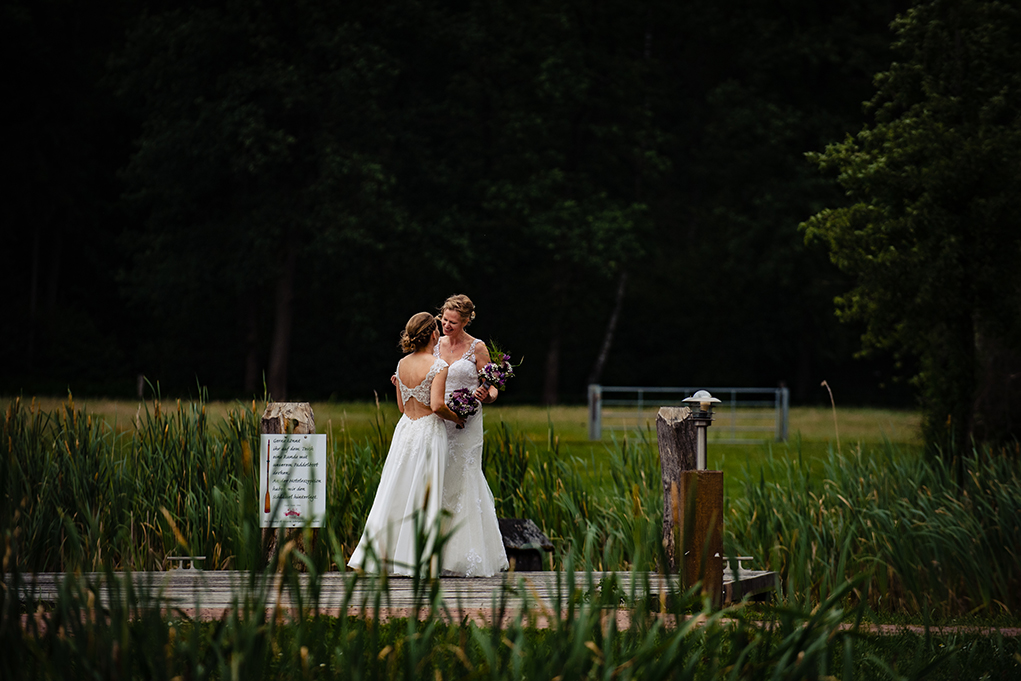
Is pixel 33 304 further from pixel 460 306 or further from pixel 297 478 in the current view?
pixel 297 478

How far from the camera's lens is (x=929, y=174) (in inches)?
400

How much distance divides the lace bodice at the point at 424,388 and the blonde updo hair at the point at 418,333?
142 millimetres

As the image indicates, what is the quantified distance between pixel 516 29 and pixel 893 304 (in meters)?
26.8

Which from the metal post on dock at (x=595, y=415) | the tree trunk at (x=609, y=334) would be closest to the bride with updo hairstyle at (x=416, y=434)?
the metal post on dock at (x=595, y=415)

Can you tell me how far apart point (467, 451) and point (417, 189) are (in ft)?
94.8

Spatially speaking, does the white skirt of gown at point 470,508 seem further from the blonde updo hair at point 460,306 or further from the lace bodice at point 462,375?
the blonde updo hair at point 460,306

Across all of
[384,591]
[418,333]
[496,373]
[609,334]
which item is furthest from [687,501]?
[609,334]

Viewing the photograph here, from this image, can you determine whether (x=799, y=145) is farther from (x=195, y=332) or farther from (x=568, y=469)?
(x=568, y=469)

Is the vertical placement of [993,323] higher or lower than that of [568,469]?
higher

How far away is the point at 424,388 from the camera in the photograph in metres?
7.27

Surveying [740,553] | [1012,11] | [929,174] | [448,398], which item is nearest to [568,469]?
[740,553]

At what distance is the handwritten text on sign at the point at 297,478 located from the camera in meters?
6.12

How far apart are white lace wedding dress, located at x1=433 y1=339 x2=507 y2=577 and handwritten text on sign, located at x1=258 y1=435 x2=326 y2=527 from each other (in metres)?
1.14

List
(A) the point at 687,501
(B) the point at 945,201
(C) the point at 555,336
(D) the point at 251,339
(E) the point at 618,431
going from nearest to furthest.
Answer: (A) the point at 687,501
(B) the point at 945,201
(E) the point at 618,431
(D) the point at 251,339
(C) the point at 555,336
